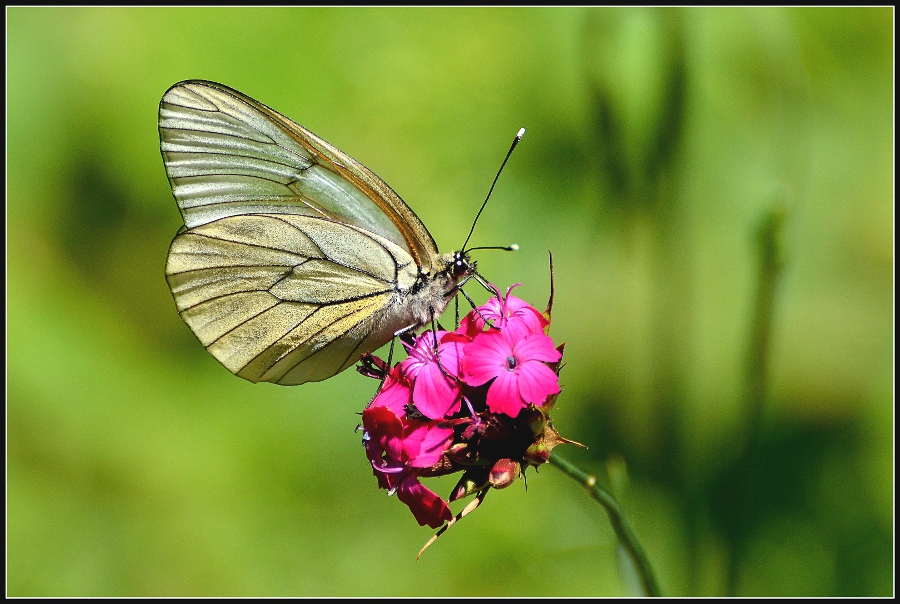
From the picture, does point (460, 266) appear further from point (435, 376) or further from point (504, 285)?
point (504, 285)

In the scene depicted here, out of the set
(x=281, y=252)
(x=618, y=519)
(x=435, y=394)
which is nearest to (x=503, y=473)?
(x=435, y=394)

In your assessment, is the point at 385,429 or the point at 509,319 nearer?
the point at 385,429

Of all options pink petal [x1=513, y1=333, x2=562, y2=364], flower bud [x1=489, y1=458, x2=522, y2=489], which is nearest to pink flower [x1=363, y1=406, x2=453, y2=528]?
flower bud [x1=489, y1=458, x2=522, y2=489]

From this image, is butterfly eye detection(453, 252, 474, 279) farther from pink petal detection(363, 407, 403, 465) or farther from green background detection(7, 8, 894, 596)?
green background detection(7, 8, 894, 596)

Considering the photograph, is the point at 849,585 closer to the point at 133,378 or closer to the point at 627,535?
the point at 627,535

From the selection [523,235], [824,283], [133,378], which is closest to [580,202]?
[523,235]

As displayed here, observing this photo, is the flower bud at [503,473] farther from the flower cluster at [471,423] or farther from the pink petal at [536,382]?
the pink petal at [536,382]

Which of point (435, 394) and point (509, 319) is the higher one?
point (509, 319)
